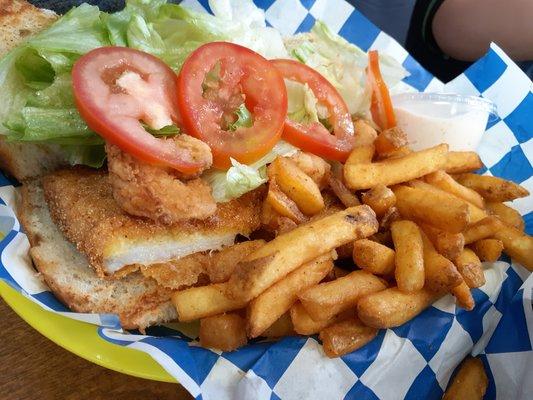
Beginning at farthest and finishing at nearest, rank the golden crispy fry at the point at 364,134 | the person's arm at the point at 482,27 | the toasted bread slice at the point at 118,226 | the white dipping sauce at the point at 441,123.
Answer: the person's arm at the point at 482,27 < the white dipping sauce at the point at 441,123 < the golden crispy fry at the point at 364,134 < the toasted bread slice at the point at 118,226

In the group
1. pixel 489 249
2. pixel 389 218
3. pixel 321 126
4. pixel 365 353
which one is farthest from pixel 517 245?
pixel 321 126

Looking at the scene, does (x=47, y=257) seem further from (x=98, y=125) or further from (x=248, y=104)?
(x=248, y=104)

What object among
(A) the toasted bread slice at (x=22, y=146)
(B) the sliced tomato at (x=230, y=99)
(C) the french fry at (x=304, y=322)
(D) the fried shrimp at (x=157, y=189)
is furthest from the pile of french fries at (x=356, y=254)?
(A) the toasted bread slice at (x=22, y=146)

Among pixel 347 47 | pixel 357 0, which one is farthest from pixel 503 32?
pixel 347 47

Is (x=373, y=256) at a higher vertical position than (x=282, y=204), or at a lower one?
higher

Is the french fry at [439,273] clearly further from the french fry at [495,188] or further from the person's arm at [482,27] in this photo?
the person's arm at [482,27]

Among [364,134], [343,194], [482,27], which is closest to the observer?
[343,194]

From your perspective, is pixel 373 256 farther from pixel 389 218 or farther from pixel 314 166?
pixel 314 166
